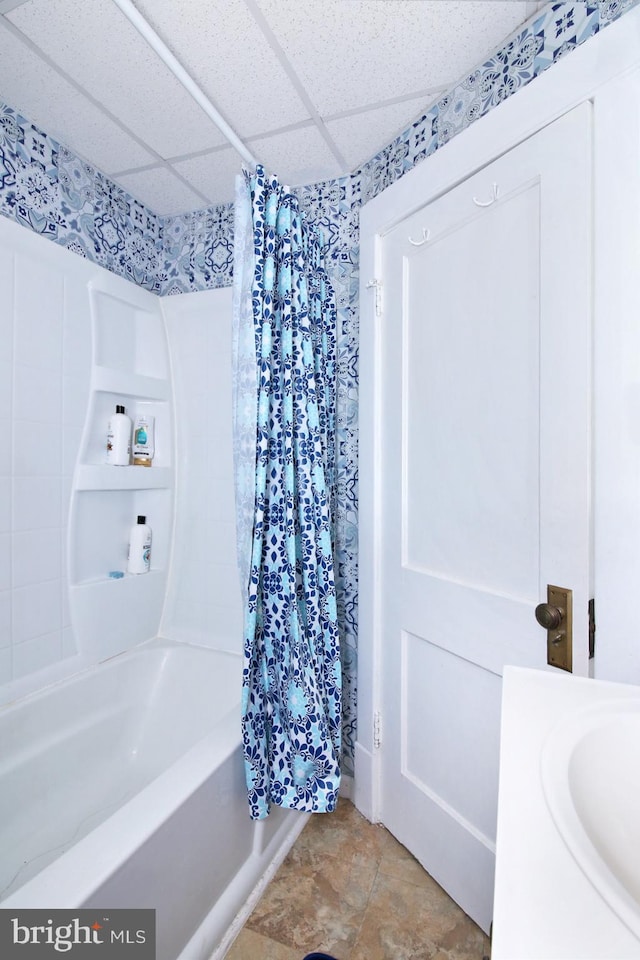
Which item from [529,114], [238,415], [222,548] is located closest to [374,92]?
[529,114]

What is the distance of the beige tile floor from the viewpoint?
3.67 feet

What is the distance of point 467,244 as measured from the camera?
1207 mm

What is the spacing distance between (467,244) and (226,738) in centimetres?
152

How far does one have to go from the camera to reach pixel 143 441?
1.86 meters

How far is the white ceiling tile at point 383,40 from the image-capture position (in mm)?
1095

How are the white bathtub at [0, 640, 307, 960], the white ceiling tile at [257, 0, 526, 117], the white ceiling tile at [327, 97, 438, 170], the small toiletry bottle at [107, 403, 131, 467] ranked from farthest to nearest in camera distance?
the small toiletry bottle at [107, 403, 131, 467] < the white ceiling tile at [327, 97, 438, 170] < the white ceiling tile at [257, 0, 526, 117] < the white bathtub at [0, 640, 307, 960]

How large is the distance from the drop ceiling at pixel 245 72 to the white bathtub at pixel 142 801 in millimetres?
1878

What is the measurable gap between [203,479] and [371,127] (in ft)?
4.66

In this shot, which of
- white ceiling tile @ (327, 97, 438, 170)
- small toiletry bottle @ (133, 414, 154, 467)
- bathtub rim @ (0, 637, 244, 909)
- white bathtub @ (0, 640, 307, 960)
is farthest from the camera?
small toiletry bottle @ (133, 414, 154, 467)

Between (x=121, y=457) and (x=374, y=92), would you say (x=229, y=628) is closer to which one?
(x=121, y=457)

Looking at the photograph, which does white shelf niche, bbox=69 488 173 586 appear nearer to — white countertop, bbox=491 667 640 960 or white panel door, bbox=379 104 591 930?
white panel door, bbox=379 104 591 930

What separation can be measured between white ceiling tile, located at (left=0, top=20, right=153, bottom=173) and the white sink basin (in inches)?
76.6

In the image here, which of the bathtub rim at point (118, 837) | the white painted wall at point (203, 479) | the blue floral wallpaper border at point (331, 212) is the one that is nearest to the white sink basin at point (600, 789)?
the bathtub rim at point (118, 837)

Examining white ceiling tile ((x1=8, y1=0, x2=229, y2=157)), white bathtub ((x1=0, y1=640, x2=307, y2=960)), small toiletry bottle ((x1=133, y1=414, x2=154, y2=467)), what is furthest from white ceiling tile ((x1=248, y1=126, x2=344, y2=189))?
white bathtub ((x1=0, y1=640, x2=307, y2=960))
